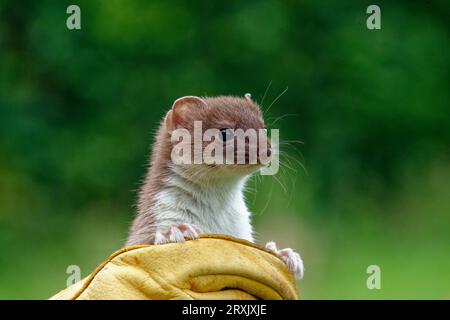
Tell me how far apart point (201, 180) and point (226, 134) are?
144mm

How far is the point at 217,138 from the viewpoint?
2.28 m

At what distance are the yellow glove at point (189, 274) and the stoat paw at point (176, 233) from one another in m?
0.10

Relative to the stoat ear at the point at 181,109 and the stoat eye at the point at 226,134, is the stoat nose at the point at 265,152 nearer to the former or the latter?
the stoat eye at the point at 226,134

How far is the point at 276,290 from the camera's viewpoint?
1802 mm

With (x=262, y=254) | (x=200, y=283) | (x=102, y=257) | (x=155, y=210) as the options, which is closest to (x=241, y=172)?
(x=155, y=210)

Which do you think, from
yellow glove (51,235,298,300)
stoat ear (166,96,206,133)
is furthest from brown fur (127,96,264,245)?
yellow glove (51,235,298,300)

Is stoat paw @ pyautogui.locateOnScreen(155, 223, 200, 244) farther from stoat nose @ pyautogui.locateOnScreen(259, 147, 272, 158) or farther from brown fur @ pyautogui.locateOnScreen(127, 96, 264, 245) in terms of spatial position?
stoat nose @ pyautogui.locateOnScreen(259, 147, 272, 158)

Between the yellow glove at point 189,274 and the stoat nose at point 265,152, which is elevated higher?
the stoat nose at point 265,152

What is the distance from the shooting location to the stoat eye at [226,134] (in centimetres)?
226

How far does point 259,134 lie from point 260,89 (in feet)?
8.34

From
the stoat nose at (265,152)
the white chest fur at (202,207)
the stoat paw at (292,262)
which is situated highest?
the stoat nose at (265,152)

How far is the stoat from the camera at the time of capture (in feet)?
7.29

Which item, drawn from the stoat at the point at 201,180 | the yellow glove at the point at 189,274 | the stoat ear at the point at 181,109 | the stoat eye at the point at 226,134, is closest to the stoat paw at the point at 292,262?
the stoat at the point at 201,180

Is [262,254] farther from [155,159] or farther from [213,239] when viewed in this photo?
[155,159]
